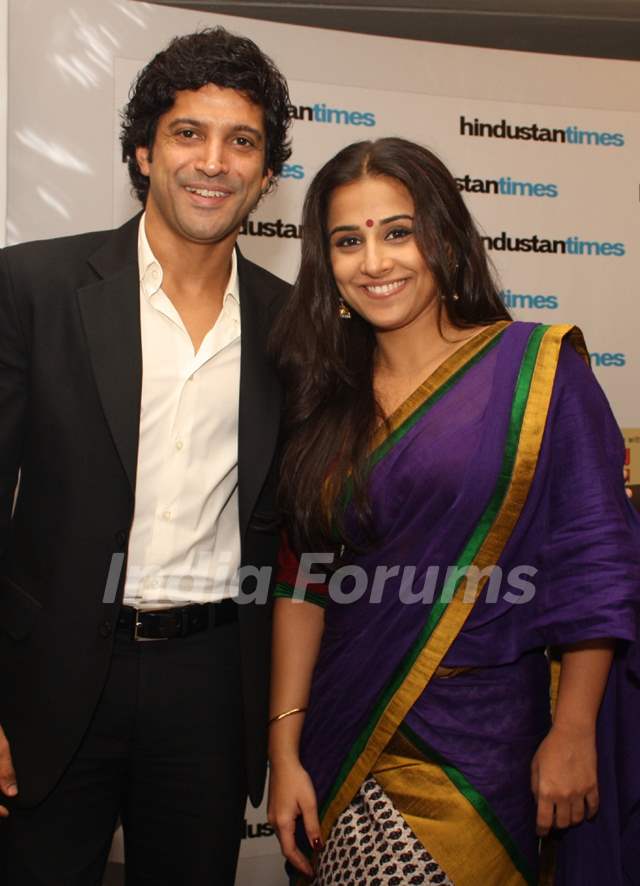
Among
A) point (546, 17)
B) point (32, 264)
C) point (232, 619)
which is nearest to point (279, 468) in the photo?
point (232, 619)

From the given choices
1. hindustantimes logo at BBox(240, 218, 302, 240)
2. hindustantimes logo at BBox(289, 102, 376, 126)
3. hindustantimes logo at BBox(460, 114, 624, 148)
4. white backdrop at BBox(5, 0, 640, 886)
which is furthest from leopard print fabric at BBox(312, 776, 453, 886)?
hindustantimes logo at BBox(460, 114, 624, 148)

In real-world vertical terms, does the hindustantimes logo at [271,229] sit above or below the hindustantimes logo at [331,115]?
below

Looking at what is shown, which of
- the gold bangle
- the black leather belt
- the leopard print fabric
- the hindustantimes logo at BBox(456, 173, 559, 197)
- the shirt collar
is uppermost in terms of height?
the hindustantimes logo at BBox(456, 173, 559, 197)

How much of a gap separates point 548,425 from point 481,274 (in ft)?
1.20

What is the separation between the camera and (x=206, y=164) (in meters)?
1.78

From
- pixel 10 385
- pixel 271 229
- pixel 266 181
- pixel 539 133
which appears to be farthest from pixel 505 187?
pixel 10 385

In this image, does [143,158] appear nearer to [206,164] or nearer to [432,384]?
[206,164]

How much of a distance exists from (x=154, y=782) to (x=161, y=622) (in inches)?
13.0

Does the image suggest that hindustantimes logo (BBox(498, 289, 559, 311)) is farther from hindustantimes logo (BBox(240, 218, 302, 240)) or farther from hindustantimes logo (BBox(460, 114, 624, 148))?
hindustantimes logo (BBox(240, 218, 302, 240))

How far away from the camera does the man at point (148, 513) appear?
1.67 m

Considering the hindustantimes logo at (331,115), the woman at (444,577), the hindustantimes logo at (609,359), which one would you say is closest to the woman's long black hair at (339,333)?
the woman at (444,577)

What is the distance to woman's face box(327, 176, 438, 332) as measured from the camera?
1.69 metres

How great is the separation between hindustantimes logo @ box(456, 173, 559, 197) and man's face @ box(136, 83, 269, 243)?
1.46 meters

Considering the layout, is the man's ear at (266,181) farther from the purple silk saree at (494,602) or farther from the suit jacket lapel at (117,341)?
the purple silk saree at (494,602)
